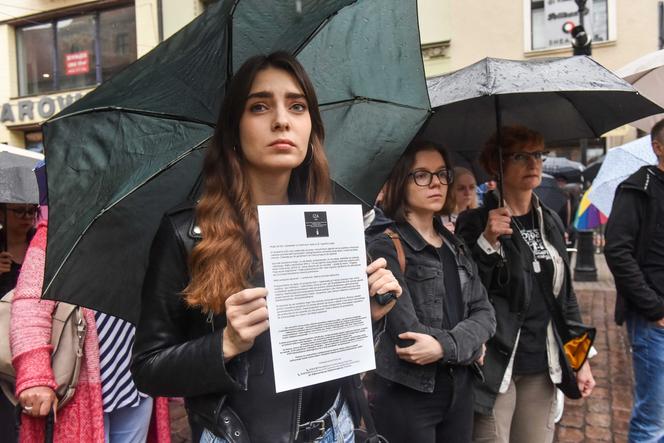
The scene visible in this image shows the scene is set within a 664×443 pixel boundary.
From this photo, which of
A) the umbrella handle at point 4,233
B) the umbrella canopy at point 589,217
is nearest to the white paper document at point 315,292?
the umbrella handle at point 4,233

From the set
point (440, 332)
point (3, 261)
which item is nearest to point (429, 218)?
point (440, 332)

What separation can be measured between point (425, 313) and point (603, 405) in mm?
3030

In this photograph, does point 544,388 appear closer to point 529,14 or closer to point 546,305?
point 546,305

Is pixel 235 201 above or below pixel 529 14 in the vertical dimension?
below

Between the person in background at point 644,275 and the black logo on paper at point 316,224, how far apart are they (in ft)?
8.39

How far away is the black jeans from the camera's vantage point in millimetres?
2424

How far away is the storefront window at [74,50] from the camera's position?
16.3m

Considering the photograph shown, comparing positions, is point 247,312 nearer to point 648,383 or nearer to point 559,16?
point 648,383

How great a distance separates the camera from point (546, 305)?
290 cm

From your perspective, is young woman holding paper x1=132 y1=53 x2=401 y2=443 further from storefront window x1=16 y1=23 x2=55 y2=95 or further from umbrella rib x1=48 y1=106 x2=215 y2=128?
storefront window x1=16 y1=23 x2=55 y2=95

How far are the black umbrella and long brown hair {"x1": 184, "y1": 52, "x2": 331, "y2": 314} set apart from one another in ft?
3.32

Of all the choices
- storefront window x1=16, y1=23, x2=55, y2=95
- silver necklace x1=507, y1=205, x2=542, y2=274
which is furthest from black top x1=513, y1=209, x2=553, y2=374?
storefront window x1=16, y1=23, x2=55, y2=95

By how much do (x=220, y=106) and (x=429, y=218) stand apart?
1.30 m

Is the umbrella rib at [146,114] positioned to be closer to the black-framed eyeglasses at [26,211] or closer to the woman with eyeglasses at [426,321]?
the woman with eyeglasses at [426,321]
